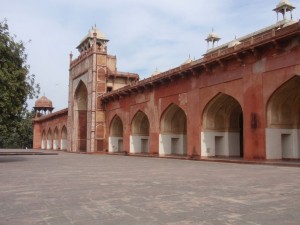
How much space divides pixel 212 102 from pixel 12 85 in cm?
902

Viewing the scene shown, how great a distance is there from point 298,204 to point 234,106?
45.7 ft

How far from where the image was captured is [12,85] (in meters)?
15.0

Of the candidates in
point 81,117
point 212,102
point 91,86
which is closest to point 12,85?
point 212,102

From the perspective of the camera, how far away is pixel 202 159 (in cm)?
1736

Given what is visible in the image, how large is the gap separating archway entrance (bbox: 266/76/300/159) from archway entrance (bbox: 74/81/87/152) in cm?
2143

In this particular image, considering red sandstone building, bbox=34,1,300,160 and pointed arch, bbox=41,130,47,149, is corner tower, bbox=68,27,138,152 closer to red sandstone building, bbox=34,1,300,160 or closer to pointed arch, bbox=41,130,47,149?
red sandstone building, bbox=34,1,300,160

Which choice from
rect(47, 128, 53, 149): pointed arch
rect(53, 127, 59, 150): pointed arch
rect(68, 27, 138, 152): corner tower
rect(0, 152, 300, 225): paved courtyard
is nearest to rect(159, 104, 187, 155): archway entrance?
rect(68, 27, 138, 152): corner tower

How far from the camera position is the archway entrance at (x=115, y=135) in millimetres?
29609

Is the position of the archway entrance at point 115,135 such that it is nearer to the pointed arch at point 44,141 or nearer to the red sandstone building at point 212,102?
the red sandstone building at point 212,102

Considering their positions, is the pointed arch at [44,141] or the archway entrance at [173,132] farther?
the pointed arch at [44,141]

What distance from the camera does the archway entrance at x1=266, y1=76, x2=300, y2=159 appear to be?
1430 cm

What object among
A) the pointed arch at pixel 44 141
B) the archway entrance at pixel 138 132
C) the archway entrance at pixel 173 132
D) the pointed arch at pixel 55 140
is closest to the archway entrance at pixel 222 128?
the archway entrance at pixel 173 132

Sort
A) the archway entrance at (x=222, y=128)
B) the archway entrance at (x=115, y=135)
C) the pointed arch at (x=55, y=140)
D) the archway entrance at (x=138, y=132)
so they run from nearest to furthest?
the archway entrance at (x=222, y=128) → the archway entrance at (x=138, y=132) → the archway entrance at (x=115, y=135) → the pointed arch at (x=55, y=140)

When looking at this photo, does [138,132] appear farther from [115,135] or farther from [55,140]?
[55,140]
